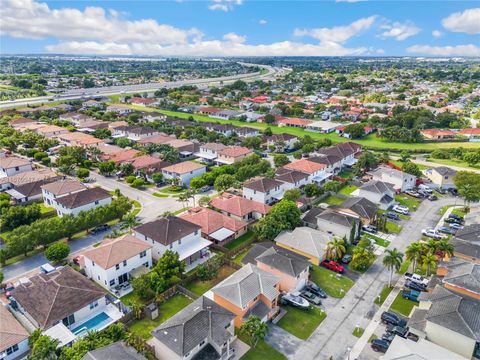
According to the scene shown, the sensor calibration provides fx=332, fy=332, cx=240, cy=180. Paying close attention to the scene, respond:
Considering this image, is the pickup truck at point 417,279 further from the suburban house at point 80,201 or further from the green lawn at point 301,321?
the suburban house at point 80,201

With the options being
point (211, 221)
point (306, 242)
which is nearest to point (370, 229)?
point (306, 242)

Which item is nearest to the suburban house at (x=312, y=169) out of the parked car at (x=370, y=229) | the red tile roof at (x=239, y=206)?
the red tile roof at (x=239, y=206)

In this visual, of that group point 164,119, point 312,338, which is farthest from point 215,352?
point 164,119

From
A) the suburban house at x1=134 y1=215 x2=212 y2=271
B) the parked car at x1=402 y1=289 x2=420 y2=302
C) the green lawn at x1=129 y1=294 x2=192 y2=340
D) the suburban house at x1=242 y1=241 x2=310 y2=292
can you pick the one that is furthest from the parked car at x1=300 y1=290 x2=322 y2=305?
the suburban house at x1=134 y1=215 x2=212 y2=271

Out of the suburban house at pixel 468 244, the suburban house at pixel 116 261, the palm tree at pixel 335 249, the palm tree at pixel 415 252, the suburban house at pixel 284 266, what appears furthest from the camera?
the palm tree at pixel 335 249

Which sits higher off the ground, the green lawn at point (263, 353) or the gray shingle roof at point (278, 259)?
the gray shingle roof at point (278, 259)

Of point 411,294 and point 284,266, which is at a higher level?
point 284,266

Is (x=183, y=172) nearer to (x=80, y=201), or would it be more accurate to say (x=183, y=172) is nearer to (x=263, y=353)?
(x=80, y=201)

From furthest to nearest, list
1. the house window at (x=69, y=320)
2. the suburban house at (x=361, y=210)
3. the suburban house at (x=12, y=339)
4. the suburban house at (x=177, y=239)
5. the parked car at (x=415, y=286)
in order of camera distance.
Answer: the suburban house at (x=361, y=210)
the suburban house at (x=177, y=239)
the parked car at (x=415, y=286)
the house window at (x=69, y=320)
the suburban house at (x=12, y=339)
